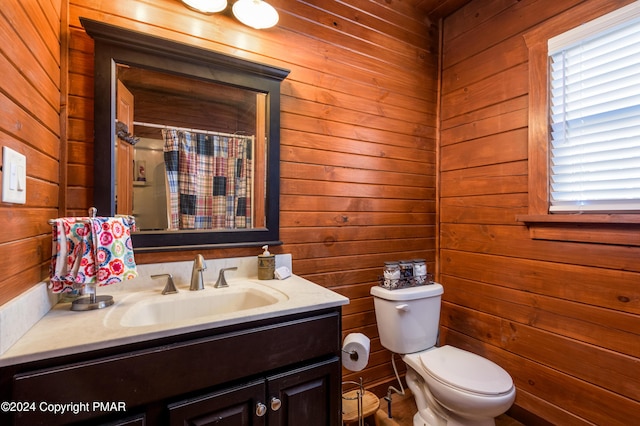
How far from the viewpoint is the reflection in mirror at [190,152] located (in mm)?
1231

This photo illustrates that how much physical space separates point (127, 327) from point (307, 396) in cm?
60

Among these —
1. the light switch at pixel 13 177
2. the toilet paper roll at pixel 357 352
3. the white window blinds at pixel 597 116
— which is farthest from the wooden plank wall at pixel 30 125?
the white window blinds at pixel 597 116

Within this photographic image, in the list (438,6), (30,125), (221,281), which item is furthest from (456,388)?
(438,6)

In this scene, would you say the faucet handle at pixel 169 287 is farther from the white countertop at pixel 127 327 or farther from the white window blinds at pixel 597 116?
the white window blinds at pixel 597 116

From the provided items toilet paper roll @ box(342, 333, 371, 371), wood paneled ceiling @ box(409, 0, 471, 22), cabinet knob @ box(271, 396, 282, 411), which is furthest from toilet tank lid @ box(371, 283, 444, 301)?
wood paneled ceiling @ box(409, 0, 471, 22)

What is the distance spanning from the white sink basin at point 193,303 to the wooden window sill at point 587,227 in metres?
1.34

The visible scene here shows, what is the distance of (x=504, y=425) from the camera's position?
1.59m

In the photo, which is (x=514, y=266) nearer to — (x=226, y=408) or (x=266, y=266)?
(x=266, y=266)

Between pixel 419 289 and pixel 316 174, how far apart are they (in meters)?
0.85

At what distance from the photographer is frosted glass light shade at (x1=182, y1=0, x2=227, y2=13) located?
51.8 inches

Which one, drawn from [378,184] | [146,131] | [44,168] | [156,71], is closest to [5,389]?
[44,168]

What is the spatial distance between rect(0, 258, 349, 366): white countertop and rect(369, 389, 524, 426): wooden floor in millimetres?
966

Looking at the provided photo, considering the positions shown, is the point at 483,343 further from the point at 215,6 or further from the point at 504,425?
the point at 215,6

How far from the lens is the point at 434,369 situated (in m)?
1.39
